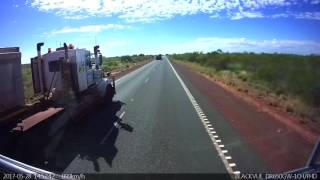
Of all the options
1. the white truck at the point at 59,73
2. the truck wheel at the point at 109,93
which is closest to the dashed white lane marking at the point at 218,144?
the truck wheel at the point at 109,93

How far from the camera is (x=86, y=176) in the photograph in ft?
29.5

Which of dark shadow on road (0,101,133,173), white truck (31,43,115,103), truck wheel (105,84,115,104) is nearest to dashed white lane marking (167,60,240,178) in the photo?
dark shadow on road (0,101,133,173)

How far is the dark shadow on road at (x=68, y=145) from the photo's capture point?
32.9 ft

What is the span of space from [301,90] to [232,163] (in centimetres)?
2024

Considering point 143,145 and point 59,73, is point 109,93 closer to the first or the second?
point 59,73

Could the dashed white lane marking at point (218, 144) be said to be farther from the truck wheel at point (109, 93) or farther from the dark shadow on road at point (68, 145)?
the truck wheel at point (109, 93)

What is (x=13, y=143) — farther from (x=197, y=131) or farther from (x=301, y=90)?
(x=301, y=90)

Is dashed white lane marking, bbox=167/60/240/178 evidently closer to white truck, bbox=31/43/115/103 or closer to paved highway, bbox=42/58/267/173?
paved highway, bbox=42/58/267/173

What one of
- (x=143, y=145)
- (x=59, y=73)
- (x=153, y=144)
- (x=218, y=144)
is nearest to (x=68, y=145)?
(x=143, y=145)

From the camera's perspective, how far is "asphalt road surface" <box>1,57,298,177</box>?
384 inches

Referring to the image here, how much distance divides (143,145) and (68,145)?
76.3 inches

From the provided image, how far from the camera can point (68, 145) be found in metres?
12.1

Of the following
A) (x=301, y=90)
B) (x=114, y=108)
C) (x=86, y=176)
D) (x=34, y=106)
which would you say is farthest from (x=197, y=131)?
(x=301, y=90)

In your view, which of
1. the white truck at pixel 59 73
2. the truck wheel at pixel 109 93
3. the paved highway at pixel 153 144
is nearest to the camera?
the paved highway at pixel 153 144
